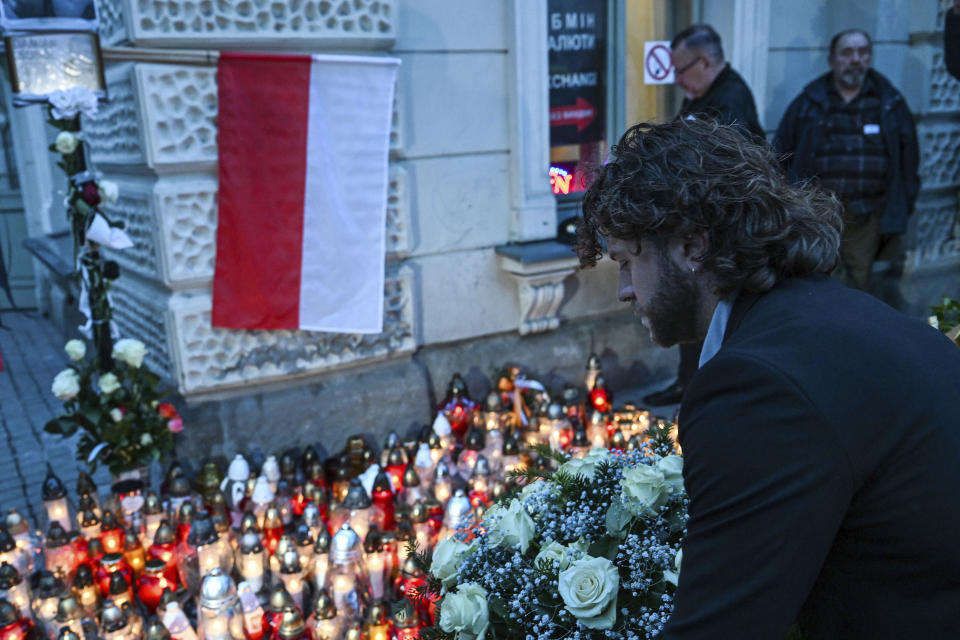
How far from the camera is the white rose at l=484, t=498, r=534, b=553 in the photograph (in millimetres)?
1556

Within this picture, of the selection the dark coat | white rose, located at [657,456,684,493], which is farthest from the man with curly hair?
white rose, located at [657,456,684,493]

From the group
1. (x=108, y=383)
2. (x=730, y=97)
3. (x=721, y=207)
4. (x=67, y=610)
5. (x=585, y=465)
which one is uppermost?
(x=730, y=97)

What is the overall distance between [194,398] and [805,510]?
329cm

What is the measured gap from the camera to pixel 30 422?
16.4ft

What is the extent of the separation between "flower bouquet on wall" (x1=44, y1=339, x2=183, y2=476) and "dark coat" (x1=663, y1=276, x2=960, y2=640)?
297 cm

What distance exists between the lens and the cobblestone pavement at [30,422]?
412 cm

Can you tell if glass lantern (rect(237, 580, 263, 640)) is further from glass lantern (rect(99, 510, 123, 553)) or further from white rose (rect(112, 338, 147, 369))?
white rose (rect(112, 338, 147, 369))

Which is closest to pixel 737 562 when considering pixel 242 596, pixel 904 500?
pixel 904 500

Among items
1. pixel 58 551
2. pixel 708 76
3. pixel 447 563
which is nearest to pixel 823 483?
pixel 447 563

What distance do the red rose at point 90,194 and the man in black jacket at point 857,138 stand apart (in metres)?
3.54

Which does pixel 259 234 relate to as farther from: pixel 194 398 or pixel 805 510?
pixel 805 510

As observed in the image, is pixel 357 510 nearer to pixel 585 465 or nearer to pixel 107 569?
pixel 107 569

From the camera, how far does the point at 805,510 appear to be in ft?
3.34

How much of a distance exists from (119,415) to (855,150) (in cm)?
407
